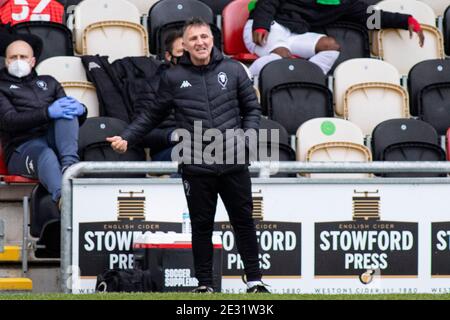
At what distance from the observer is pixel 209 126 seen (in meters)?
10.5

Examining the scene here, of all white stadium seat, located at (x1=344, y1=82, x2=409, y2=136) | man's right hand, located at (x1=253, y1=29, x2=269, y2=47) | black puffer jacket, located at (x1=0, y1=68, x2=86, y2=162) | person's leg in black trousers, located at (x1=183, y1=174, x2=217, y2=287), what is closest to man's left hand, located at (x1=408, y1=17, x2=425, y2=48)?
white stadium seat, located at (x1=344, y1=82, x2=409, y2=136)

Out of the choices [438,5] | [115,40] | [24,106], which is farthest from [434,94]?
[24,106]

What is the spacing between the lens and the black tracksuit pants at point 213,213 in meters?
Result: 10.6

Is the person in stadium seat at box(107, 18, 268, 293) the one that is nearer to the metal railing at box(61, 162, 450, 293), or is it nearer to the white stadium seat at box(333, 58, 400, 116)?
the metal railing at box(61, 162, 450, 293)

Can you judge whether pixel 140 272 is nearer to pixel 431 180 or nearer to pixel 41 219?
pixel 41 219

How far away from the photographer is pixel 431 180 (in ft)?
39.3

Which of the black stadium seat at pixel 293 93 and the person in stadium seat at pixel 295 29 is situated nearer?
the black stadium seat at pixel 293 93

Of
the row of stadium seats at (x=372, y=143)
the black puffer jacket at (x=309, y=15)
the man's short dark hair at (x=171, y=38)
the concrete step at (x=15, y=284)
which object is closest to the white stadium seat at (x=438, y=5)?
the black puffer jacket at (x=309, y=15)

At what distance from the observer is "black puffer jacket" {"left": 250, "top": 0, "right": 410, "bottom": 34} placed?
14.3 metres

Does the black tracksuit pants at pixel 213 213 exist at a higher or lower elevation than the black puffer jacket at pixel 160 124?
lower

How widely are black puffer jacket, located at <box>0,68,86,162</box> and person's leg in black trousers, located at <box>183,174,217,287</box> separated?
237cm

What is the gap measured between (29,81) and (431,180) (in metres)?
3.30

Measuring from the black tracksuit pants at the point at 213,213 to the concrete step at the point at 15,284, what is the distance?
204 centimetres

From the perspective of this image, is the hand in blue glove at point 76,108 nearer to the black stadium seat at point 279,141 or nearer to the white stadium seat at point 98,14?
the black stadium seat at point 279,141
